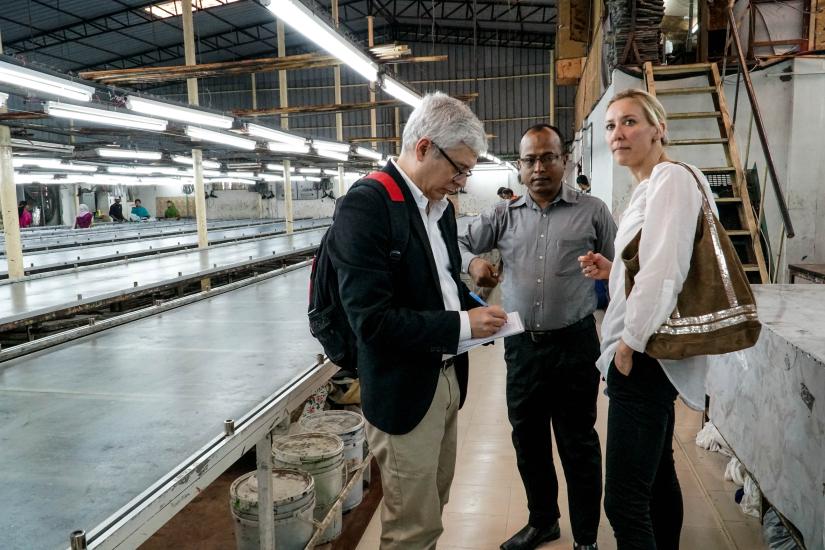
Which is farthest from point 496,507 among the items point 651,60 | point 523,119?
point 523,119

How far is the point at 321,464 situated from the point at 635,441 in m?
1.53

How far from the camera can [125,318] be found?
125 inches

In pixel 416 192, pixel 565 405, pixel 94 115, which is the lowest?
pixel 565 405

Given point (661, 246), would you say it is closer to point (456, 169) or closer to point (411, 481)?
point (456, 169)

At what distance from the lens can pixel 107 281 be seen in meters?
4.88

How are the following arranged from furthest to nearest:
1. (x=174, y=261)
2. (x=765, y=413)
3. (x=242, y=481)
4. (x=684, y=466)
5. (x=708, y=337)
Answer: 1. (x=174, y=261)
2. (x=684, y=466)
3. (x=242, y=481)
4. (x=765, y=413)
5. (x=708, y=337)

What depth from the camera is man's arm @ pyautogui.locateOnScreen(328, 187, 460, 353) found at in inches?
52.9

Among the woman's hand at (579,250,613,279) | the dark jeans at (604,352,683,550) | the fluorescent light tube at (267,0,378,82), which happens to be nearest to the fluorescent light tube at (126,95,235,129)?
the fluorescent light tube at (267,0,378,82)

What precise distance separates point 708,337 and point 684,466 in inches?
86.9

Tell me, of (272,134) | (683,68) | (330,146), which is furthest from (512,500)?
(330,146)

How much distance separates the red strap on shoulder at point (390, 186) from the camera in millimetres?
1425

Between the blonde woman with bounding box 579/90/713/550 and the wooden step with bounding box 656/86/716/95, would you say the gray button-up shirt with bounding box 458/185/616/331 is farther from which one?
the wooden step with bounding box 656/86/716/95

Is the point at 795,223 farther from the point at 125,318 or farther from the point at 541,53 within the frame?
the point at 541,53

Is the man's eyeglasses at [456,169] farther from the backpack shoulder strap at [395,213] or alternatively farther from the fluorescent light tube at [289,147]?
the fluorescent light tube at [289,147]
